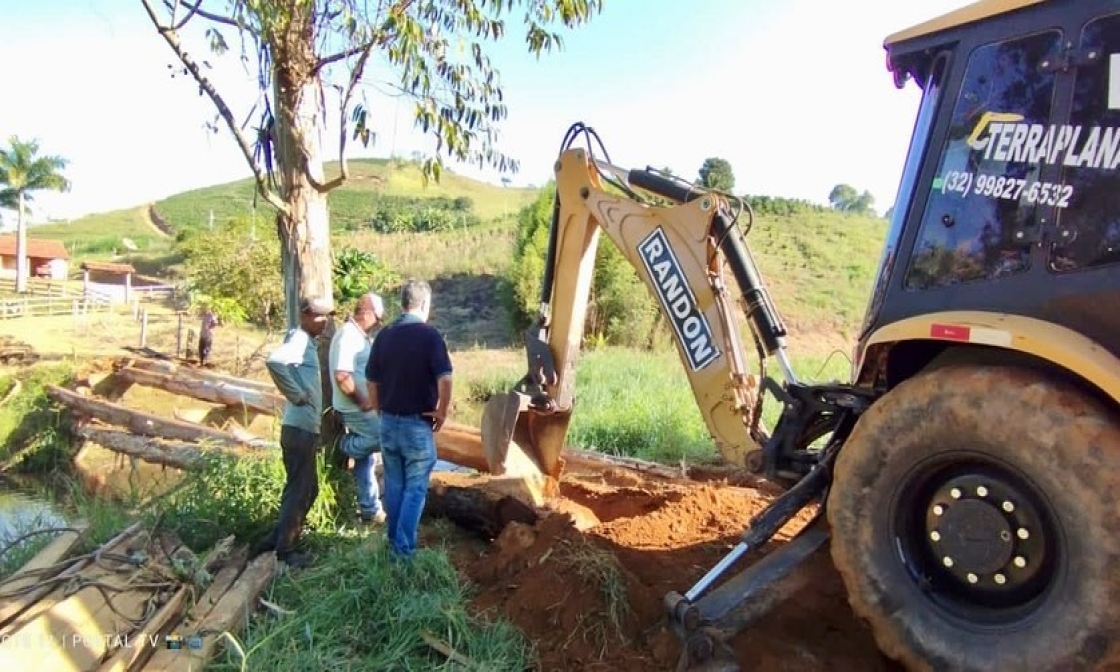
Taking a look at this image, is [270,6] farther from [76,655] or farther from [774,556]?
[774,556]

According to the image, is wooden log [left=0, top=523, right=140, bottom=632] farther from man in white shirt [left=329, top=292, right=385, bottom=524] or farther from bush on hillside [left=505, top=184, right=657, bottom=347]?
bush on hillside [left=505, top=184, right=657, bottom=347]

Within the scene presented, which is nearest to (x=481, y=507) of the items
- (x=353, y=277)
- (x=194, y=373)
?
(x=194, y=373)

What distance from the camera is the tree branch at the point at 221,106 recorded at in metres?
5.46

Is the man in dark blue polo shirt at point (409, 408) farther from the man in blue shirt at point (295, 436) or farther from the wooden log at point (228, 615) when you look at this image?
the wooden log at point (228, 615)

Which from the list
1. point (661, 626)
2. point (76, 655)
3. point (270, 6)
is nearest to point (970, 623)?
point (661, 626)

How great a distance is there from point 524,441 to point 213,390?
8.53 meters

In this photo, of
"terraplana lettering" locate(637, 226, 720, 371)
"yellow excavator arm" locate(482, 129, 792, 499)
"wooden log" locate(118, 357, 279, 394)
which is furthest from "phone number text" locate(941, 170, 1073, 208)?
"wooden log" locate(118, 357, 279, 394)

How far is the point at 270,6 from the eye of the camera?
503 cm

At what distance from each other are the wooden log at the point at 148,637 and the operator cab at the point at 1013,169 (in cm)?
381

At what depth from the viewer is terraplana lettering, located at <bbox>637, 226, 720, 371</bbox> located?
4.75 metres

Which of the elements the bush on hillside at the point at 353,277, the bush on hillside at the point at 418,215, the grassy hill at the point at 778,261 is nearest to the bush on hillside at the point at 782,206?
the grassy hill at the point at 778,261

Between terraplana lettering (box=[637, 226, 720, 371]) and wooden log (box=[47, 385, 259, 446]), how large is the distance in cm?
677

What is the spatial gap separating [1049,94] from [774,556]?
2.32 meters

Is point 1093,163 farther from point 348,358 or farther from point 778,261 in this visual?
point 778,261
